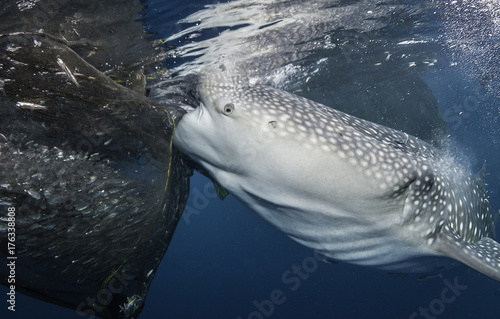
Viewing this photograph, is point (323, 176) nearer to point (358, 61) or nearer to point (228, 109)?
point (228, 109)

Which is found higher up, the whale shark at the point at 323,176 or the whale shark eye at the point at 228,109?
the whale shark eye at the point at 228,109

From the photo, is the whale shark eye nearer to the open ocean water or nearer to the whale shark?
the whale shark

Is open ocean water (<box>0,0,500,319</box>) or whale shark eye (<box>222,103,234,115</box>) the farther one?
open ocean water (<box>0,0,500,319</box>)

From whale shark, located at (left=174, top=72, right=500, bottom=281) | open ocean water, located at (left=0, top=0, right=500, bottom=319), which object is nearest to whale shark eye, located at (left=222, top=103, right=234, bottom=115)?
whale shark, located at (left=174, top=72, right=500, bottom=281)

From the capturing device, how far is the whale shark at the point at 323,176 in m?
2.54

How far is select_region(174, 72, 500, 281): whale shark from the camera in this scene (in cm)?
254

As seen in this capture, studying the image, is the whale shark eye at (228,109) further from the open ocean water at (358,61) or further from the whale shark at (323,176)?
the open ocean water at (358,61)

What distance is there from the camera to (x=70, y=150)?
7.31 ft

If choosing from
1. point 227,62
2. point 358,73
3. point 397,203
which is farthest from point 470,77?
point 397,203

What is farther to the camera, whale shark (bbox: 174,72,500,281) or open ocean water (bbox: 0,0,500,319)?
open ocean water (bbox: 0,0,500,319)

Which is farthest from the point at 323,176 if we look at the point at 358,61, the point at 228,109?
the point at 358,61

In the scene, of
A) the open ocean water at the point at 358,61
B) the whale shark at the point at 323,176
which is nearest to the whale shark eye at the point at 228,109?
the whale shark at the point at 323,176

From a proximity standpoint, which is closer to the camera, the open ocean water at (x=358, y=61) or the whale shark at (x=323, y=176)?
the whale shark at (x=323, y=176)

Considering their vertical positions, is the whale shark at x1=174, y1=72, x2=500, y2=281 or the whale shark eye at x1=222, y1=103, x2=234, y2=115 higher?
the whale shark eye at x1=222, y1=103, x2=234, y2=115
